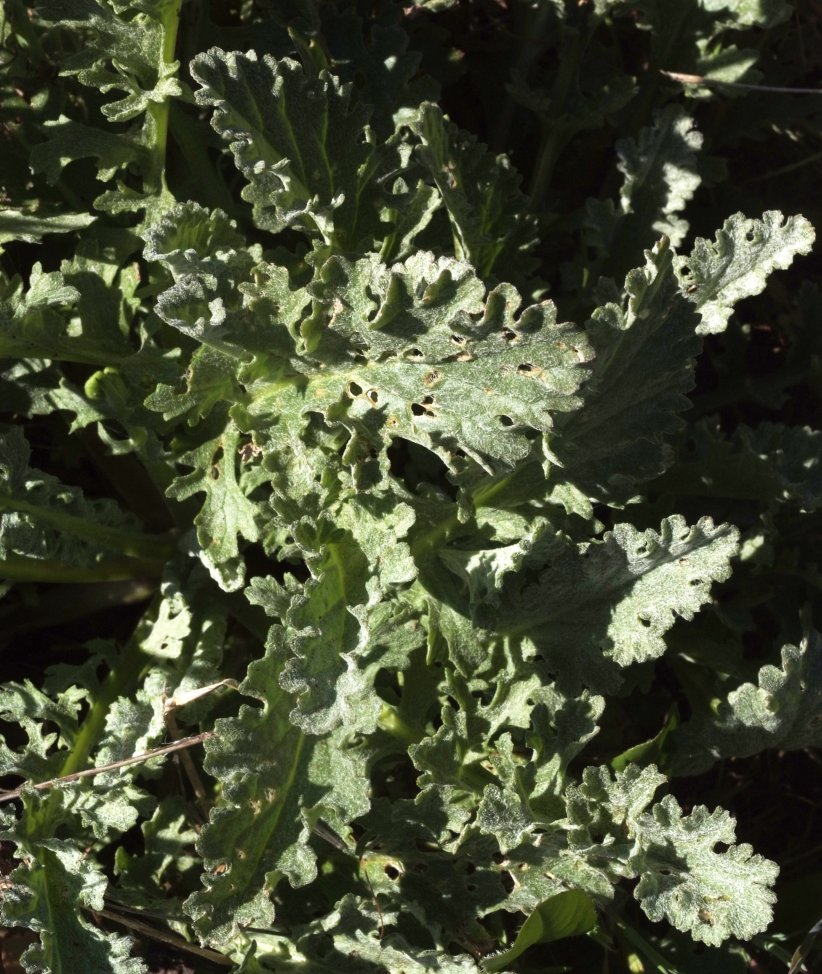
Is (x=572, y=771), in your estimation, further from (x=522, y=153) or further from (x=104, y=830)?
(x=522, y=153)

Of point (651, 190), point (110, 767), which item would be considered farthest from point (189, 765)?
point (651, 190)

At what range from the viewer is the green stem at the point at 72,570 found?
297cm

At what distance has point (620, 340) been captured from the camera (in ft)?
7.88

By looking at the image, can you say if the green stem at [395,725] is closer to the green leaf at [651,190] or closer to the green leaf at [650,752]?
the green leaf at [650,752]

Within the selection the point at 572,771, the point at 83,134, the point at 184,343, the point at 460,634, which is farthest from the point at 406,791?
the point at 83,134

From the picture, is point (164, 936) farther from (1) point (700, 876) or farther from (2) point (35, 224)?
(2) point (35, 224)

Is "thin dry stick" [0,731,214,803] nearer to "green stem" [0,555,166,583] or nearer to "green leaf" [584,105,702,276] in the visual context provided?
"green stem" [0,555,166,583]

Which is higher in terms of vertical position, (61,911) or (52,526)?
(52,526)

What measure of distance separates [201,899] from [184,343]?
4.50 ft

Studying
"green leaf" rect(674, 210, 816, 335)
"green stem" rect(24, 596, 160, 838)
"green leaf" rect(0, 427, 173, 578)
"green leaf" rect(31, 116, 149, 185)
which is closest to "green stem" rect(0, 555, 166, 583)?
"green leaf" rect(0, 427, 173, 578)

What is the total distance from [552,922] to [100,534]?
143 cm

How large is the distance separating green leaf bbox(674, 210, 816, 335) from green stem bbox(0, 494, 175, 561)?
152 centimetres

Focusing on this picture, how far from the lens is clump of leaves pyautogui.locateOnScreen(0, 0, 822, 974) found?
2.39 metres

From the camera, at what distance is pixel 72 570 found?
3.13 metres
